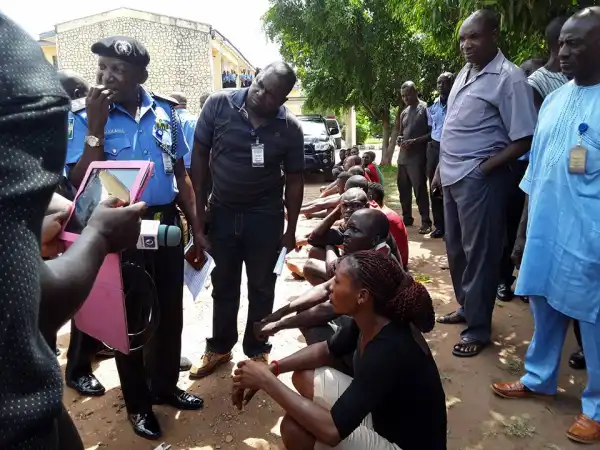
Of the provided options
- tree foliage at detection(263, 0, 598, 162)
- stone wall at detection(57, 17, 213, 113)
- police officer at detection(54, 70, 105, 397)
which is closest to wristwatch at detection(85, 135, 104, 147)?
police officer at detection(54, 70, 105, 397)

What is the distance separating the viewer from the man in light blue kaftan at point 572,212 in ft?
7.96

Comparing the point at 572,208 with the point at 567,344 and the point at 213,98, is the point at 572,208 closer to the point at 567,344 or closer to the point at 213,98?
the point at 567,344

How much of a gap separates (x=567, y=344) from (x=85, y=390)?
3169 millimetres

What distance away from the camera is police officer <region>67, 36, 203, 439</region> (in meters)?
2.31

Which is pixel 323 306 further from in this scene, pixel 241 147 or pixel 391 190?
pixel 391 190

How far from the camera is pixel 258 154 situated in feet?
9.91

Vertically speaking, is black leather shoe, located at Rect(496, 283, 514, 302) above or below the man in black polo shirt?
below

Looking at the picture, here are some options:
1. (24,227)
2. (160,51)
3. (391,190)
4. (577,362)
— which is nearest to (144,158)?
(24,227)

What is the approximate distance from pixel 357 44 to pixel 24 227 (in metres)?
14.9

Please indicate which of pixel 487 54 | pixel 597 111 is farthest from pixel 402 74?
pixel 597 111

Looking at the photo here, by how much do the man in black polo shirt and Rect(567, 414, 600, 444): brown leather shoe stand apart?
1792 millimetres

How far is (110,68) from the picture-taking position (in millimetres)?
2396

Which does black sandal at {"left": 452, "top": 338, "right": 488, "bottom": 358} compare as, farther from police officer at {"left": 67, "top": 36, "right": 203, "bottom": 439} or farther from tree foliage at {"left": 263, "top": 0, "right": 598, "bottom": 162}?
tree foliage at {"left": 263, "top": 0, "right": 598, "bottom": 162}

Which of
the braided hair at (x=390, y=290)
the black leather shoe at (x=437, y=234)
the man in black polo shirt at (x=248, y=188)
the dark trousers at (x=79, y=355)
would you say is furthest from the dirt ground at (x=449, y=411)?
the black leather shoe at (x=437, y=234)
